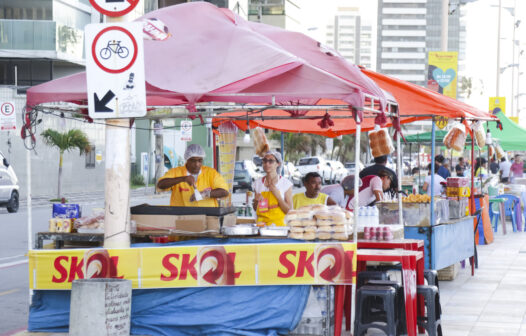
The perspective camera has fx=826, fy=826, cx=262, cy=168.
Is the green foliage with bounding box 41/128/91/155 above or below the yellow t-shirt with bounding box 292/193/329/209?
above

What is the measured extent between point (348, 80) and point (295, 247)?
1754mm

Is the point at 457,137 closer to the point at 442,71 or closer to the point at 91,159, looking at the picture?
the point at 442,71

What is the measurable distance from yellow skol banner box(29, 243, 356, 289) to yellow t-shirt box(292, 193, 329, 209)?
2.54 meters

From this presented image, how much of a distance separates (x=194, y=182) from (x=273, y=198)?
104cm

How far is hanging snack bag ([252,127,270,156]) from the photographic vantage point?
1295 cm

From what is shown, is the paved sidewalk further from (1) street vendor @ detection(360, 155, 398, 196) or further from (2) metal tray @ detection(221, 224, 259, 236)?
(2) metal tray @ detection(221, 224, 259, 236)

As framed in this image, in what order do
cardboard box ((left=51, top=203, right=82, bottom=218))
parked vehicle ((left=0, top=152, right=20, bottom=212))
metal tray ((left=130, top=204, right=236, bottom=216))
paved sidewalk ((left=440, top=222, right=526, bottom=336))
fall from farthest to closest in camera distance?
parked vehicle ((left=0, top=152, right=20, bottom=212)), paved sidewalk ((left=440, top=222, right=526, bottom=336)), cardboard box ((left=51, top=203, right=82, bottom=218)), metal tray ((left=130, top=204, right=236, bottom=216))

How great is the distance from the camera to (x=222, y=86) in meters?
7.69

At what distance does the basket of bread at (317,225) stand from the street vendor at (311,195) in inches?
90.3

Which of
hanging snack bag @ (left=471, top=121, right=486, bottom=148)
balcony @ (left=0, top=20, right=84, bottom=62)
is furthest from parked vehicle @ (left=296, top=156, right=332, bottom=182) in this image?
hanging snack bag @ (left=471, top=121, right=486, bottom=148)

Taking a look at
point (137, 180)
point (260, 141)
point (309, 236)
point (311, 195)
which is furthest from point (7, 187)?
point (137, 180)

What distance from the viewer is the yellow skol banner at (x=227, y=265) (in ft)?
25.6

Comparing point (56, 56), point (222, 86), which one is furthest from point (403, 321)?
point (56, 56)

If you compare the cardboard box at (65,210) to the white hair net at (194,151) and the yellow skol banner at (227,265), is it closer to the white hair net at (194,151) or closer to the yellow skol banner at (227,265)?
the yellow skol banner at (227,265)
